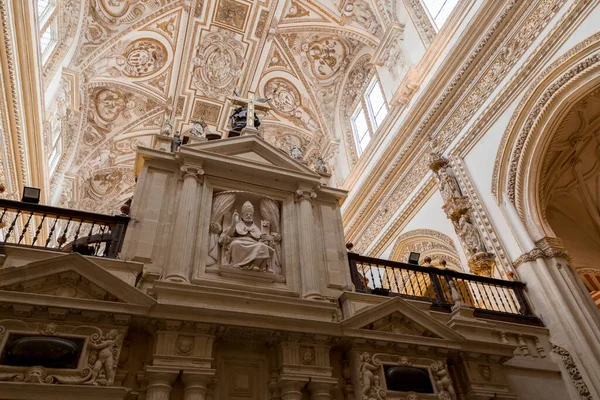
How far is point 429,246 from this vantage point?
1216 centimetres

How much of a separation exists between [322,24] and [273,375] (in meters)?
15.1

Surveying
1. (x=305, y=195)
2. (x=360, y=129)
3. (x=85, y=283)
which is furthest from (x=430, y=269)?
(x=360, y=129)

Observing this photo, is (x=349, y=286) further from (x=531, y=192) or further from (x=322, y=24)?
(x=322, y=24)

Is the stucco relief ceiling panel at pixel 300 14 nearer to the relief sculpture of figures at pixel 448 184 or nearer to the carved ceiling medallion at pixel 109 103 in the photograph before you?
the carved ceiling medallion at pixel 109 103

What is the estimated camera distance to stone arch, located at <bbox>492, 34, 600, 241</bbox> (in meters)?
8.12

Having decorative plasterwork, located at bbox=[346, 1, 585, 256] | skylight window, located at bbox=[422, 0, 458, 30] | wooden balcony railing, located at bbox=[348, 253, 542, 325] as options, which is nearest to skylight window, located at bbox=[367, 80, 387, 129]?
decorative plasterwork, located at bbox=[346, 1, 585, 256]

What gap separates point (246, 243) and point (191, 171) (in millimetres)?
1405

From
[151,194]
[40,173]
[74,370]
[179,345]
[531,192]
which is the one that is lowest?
[74,370]

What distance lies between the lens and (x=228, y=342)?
16.7 feet

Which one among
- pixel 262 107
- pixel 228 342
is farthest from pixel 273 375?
pixel 262 107

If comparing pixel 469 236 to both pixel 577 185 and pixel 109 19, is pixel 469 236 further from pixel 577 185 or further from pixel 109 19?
pixel 109 19

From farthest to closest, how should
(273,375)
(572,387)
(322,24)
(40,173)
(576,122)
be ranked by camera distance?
1. (322,24)
2. (40,173)
3. (576,122)
4. (572,387)
5. (273,375)

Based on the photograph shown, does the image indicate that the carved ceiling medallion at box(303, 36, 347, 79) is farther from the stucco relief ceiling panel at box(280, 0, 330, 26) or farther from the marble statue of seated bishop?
the marble statue of seated bishop

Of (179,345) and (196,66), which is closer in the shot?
(179,345)
